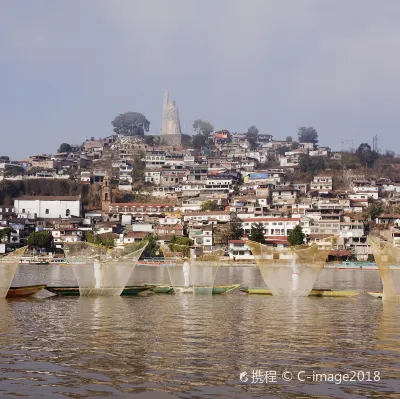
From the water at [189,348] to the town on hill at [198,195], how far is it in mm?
39375

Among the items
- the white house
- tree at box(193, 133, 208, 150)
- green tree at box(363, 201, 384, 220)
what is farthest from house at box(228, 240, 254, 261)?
tree at box(193, 133, 208, 150)

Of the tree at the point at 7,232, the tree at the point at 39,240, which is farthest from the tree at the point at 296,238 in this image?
the tree at the point at 7,232

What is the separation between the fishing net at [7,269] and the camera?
23.0 m

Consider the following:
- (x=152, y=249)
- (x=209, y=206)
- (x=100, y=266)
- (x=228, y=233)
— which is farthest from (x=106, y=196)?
(x=100, y=266)

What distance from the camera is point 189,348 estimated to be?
545 inches

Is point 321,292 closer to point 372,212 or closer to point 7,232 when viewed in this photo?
point 7,232

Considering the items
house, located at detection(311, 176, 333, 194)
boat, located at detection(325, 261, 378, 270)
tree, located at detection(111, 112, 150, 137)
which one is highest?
tree, located at detection(111, 112, 150, 137)

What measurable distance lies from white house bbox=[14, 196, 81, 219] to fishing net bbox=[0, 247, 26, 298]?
68.7m

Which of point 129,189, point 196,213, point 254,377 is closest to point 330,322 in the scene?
point 254,377

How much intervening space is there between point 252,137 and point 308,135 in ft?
42.1

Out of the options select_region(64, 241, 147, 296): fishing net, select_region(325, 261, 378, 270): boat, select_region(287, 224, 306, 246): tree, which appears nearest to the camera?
select_region(64, 241, 147, 296): fishing net

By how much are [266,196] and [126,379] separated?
271ft

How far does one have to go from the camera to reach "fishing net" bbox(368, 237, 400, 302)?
908 inches

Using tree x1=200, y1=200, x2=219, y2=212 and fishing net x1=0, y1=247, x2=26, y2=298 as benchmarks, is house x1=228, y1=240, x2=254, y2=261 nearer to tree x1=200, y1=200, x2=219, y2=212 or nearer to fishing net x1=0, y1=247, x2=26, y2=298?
tree x1=200, y1=200, x2=219, y2=212
